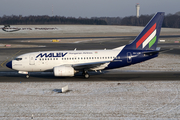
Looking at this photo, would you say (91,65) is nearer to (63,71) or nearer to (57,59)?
(63,71)

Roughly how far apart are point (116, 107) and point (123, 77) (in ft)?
40.4

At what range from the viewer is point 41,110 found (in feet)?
59.1

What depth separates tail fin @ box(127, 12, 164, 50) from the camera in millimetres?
30203

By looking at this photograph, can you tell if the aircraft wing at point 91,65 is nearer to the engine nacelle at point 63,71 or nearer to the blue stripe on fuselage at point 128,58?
the blue stripe on fuselage at point 128,58

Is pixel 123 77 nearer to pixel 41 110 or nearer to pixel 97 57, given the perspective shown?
pixel 97 57

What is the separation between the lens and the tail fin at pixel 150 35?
30.2 m

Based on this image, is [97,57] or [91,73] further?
[91,73]

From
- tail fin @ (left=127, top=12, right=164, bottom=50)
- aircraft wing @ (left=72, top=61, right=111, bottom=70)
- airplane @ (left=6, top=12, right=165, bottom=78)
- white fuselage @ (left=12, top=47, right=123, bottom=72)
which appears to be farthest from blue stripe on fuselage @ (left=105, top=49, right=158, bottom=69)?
tail fin @ (left=127, top=12, right=164, bottom=50)

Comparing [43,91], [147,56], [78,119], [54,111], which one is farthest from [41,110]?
[147,56]

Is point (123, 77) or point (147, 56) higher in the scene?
point (147, 56)

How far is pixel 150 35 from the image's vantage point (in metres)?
30.5

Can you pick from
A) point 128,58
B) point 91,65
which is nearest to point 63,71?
point 91,65

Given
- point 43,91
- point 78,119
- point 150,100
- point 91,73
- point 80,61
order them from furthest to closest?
point 91,73, point 80,61, point 43,91, point 150,100, point 78,119

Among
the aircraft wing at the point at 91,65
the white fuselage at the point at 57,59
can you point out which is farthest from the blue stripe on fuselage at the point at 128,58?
the aircraft wing at the point at 91,65
